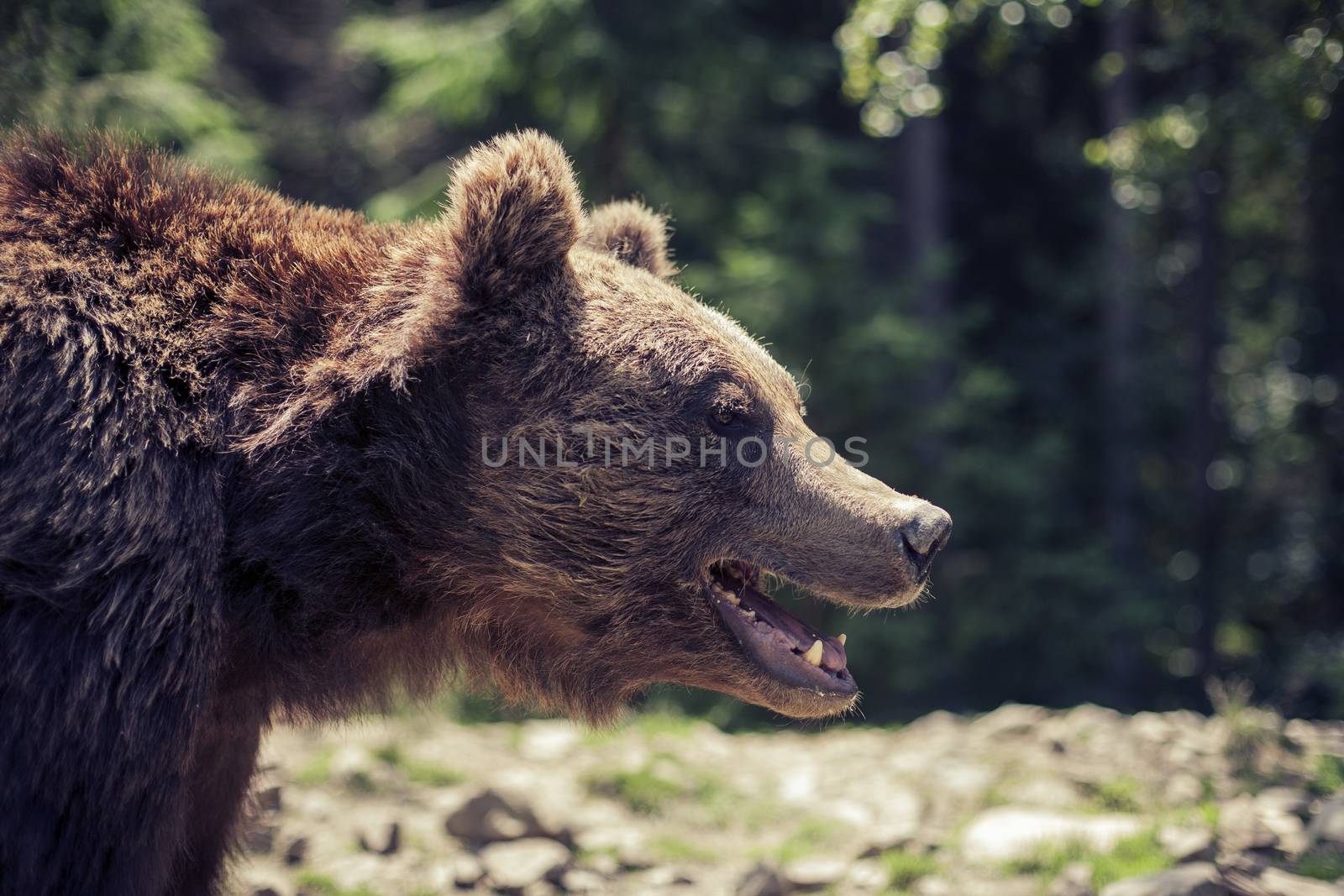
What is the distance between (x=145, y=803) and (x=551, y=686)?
123 centimetres

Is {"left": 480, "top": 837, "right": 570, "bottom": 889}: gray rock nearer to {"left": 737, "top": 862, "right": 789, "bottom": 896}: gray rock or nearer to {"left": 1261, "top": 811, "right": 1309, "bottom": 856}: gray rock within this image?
{"left": 737, "top": 862, "right": 789, "bottom": 896}: gray rock

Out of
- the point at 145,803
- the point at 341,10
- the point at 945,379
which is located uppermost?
the point at 341,10

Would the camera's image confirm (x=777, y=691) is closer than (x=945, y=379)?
Yes

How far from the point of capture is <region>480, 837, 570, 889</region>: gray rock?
13.6 feet

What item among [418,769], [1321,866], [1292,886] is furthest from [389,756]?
[1321,866]

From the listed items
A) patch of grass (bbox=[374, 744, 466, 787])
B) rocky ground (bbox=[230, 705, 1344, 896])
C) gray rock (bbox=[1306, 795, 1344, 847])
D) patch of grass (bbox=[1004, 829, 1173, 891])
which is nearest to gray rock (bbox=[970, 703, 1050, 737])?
rocky ground (bbox=[230, 705, 1344, 896])

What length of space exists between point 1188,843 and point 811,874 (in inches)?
56.3

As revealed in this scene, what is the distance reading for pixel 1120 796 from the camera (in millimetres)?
4992

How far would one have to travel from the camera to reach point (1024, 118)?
49.3 feet

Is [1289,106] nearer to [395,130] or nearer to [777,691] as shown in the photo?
[777,691]

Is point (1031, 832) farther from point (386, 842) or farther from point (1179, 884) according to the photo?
point (386, 842)

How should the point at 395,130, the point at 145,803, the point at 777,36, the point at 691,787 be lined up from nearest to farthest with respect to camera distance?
the point at 145,803
the point at 691,787
the point at 777,36
the point at 395,130

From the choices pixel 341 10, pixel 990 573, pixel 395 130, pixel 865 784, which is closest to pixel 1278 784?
pixel 865 784

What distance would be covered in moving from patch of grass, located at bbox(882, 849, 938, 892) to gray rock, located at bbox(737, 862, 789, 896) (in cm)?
50
